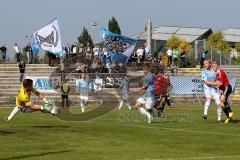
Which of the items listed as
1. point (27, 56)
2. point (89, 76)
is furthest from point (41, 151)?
point (27, 56)

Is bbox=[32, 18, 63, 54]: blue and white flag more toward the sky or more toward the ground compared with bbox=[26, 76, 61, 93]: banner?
more toward the sky

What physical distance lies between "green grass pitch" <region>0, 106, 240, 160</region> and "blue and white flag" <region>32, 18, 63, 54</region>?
80.3ft

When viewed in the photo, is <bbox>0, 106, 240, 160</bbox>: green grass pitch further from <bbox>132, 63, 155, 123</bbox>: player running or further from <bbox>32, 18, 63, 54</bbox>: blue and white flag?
<bbox>32, 18, 63, 54</bbox>: blue and white flag

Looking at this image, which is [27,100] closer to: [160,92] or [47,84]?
[160,92]

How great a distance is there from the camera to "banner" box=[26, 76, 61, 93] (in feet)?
143

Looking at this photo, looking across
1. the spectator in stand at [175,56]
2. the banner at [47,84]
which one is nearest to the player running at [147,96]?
the banner at [47,84]

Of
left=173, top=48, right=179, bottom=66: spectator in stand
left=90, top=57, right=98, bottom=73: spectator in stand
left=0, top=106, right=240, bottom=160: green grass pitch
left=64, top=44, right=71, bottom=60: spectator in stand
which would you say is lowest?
left=0, top=106, right=240, bottom=160: green grass pitch

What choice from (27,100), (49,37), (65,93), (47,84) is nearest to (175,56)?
(49,37)

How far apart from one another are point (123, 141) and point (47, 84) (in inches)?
1059

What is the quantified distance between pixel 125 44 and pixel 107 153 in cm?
3261

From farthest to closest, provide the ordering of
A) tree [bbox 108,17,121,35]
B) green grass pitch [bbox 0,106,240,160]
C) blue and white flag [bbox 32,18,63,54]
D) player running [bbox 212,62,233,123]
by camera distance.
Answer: tree [bbox 108,17,121,35] → blue and white flag [bbox 32,18,63,54] → player running [bbox 212,62,233,123] → green grass pitch [bbox 0,106,240,160]

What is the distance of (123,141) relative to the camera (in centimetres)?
1752

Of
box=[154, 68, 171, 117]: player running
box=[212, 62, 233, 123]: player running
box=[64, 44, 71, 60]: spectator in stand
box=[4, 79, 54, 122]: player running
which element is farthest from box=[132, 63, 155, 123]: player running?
box=[64, 44, 71, 60]: spectator in stand

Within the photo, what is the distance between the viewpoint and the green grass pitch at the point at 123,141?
1462 centimetres
